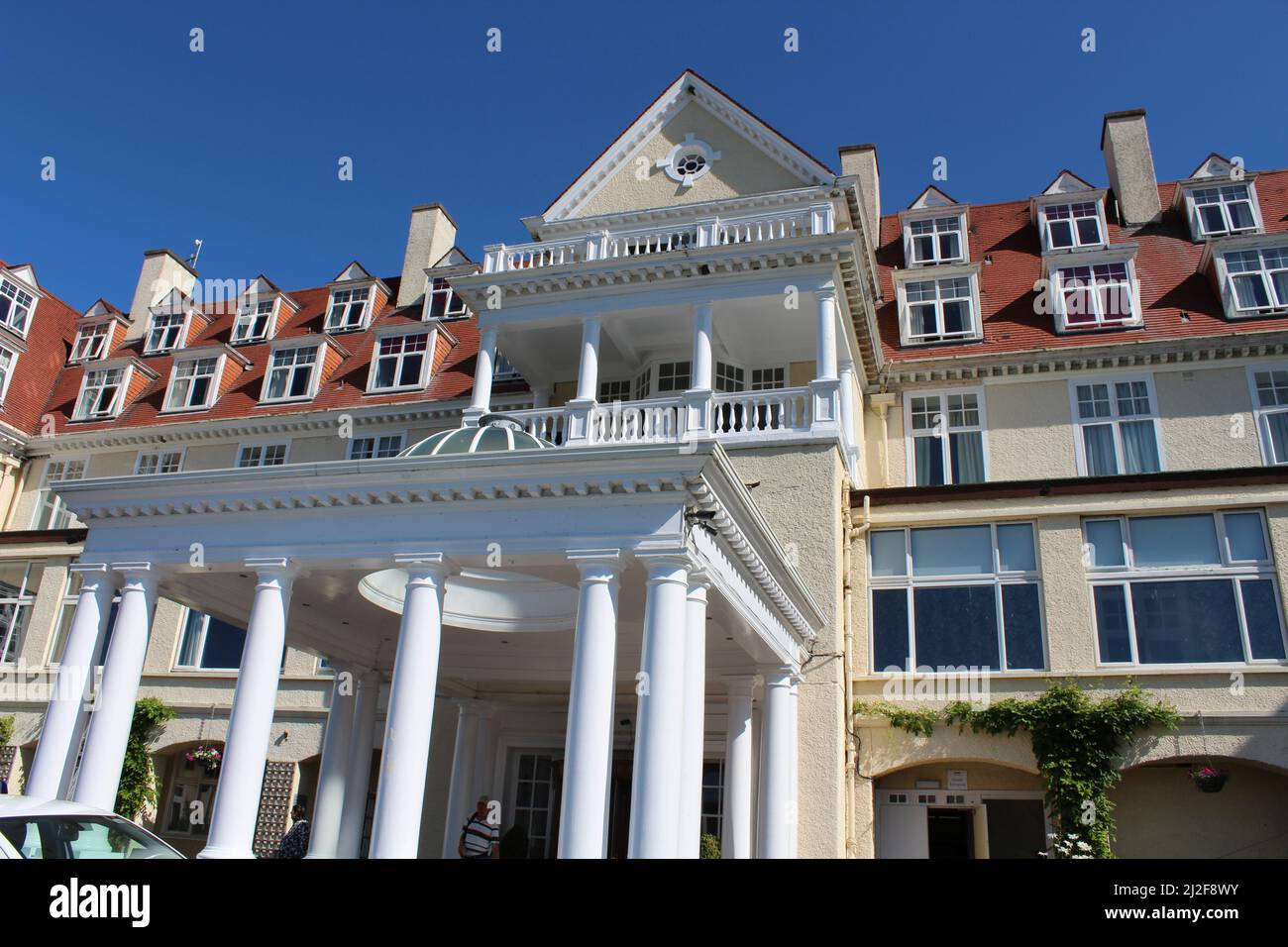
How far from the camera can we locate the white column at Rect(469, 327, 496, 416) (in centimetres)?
1852

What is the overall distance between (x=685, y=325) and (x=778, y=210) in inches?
122

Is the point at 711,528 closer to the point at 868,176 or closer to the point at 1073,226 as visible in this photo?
the point at 1073,226

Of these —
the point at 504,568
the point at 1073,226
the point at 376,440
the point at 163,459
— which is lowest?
the point at 504,568

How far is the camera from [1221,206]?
71.2 feet

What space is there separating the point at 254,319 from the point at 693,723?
23.8 m

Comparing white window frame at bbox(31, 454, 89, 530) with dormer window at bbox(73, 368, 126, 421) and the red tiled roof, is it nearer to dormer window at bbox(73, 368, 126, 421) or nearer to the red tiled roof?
dormer window at bbox(73, 368, 126, 421)

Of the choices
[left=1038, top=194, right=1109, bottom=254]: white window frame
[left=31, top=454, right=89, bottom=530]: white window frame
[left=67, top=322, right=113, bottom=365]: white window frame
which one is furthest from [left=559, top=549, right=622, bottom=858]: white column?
[left=67, top=322, right=113, bottom=365]: white window frame

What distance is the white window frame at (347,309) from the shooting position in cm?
2744

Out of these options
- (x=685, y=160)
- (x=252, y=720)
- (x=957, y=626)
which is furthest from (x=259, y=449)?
(x=957, y=626)

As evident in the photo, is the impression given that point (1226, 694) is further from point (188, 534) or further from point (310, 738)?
point (310, 738)

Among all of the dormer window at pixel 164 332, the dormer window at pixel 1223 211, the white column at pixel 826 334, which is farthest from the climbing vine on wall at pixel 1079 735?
the dormer window at pixel 164 332

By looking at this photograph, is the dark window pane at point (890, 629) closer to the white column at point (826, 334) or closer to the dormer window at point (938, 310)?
the white column at point (826, 334)

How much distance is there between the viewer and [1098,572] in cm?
1642
